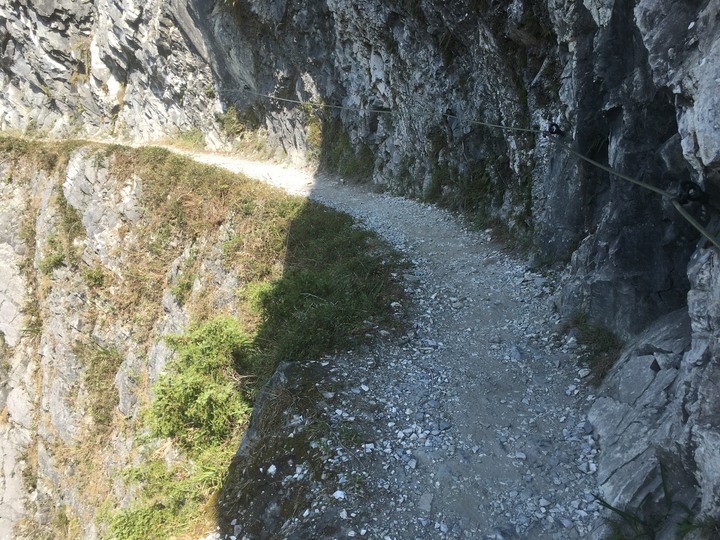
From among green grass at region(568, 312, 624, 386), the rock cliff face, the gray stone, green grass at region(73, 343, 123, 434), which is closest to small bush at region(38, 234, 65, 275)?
the rock cliff face

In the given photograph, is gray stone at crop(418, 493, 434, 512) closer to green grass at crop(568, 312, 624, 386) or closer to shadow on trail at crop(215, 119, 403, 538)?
shadow on trail at crop(215, 119, 403, 538)

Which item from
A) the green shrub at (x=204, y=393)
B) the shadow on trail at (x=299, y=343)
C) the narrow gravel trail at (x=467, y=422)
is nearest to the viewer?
the narrow gravel trail at (x=467, y=422)

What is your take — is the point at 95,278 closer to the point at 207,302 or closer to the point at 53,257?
the point at 53,257

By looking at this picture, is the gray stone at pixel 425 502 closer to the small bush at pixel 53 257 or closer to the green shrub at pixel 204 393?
the green shrub at pixel 204 393

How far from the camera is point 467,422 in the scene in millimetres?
5984

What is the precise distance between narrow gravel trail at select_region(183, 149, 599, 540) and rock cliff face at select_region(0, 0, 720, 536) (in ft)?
1.67

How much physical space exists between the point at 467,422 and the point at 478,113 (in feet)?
24.1

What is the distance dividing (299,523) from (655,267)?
15.2ft

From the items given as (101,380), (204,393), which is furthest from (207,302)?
(101,380)

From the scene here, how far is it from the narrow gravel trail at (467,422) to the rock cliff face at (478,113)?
1.67ft

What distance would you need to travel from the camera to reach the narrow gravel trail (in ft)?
16.2

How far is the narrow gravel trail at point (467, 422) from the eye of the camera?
4926 mm

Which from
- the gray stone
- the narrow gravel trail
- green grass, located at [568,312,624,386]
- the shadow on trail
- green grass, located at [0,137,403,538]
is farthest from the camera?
green grass, located at [0,137,403,538]

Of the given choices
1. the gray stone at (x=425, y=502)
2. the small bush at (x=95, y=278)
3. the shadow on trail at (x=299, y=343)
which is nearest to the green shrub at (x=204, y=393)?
the shadow on trail at (x=299, y=343)
